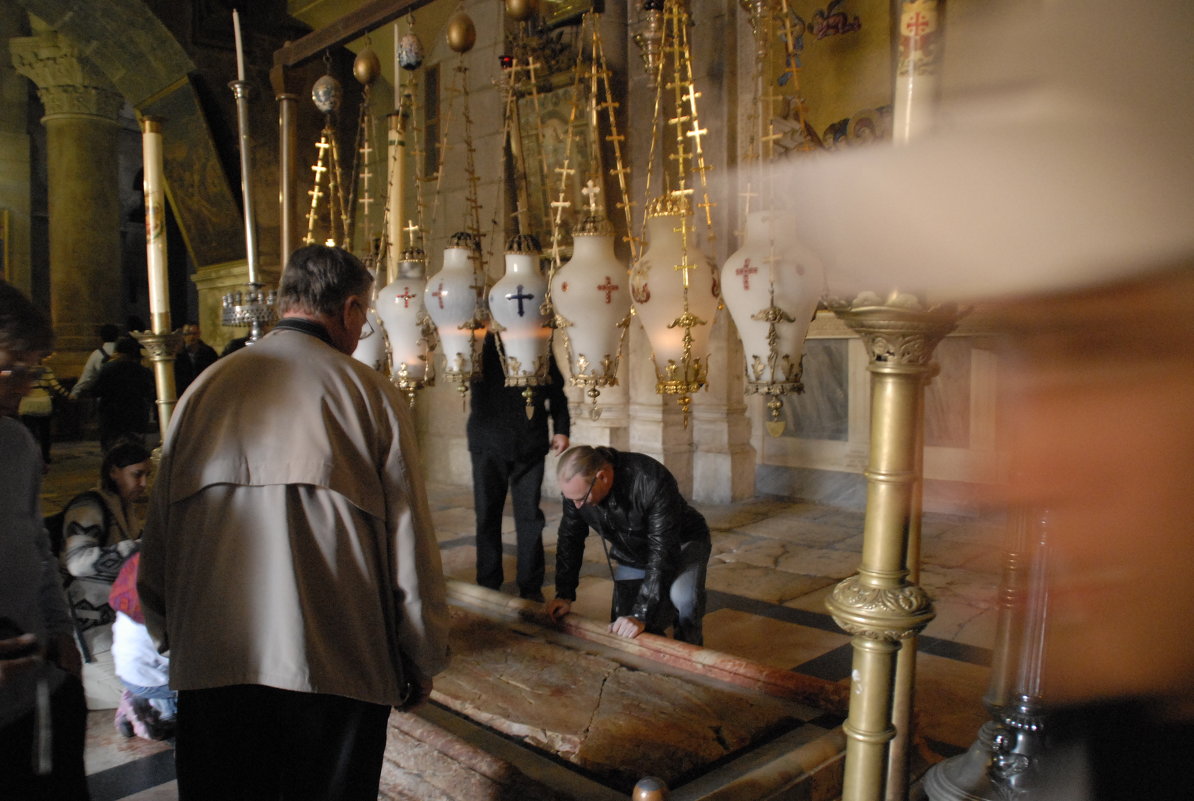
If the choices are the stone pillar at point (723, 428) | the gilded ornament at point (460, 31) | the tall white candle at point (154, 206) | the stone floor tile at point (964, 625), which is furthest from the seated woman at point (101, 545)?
the stone pillar at point (723, 428)

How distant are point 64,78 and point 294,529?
12082 millimetres

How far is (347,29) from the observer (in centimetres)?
268

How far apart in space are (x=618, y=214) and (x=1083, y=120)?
4895 millimetres

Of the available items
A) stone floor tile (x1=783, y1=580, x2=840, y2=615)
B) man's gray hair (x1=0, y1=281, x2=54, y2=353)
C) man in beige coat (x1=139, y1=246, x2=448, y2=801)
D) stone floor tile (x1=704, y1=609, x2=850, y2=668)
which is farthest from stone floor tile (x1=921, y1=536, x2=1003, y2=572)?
man's gray hair (x1=0, y1=281, x2=54, y2=353)

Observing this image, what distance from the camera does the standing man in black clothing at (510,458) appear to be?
373 centimetres

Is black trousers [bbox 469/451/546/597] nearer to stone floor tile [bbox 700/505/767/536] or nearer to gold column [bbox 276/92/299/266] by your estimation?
gold column [bbox 276/92/299/266]

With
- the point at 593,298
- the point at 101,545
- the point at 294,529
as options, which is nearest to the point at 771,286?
the point at 593,298

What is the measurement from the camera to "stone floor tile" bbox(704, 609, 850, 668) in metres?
3.21

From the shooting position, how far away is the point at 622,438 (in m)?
6.16

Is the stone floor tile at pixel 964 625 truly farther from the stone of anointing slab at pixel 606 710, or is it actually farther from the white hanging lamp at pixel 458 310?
the white hanging lamp at pixel 458 310

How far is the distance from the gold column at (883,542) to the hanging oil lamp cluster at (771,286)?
773 millimetres

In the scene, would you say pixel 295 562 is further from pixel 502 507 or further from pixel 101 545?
pixel 502 507

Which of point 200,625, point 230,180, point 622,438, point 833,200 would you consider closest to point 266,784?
point 200,625

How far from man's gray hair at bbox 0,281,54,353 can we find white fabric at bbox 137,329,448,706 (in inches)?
9.9
